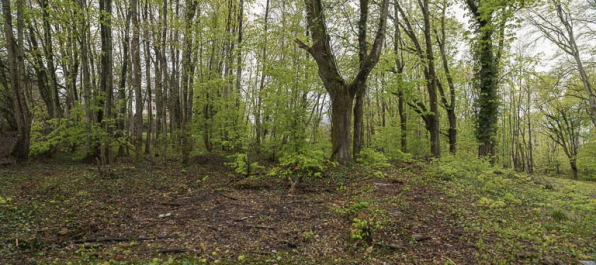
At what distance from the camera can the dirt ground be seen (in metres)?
3.61

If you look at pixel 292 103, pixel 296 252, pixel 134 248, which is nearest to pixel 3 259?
pixel 134 248

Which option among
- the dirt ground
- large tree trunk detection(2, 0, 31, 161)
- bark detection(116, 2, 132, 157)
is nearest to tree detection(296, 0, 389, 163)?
the dirt ground

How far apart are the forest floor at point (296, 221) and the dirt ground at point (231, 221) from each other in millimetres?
20

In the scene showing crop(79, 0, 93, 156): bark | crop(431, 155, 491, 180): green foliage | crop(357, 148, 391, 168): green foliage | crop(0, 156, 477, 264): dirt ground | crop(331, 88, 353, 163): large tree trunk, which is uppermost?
crop(79, 0, 93, 156): bark

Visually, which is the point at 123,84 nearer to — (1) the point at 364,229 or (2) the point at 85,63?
(2) the point at 85,63

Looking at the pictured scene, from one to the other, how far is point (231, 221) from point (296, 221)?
46.7 inches

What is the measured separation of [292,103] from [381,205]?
5512 mm

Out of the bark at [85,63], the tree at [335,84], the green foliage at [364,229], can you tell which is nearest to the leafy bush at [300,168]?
the tree at [335,84]

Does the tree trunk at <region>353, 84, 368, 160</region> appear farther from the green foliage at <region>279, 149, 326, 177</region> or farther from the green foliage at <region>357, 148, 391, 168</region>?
the green foliage at <region>279, 149, 326, 177</region>

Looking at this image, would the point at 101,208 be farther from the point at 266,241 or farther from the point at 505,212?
the point at 505,212

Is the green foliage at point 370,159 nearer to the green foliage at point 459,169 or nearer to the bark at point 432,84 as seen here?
the green foliage at point 459,169

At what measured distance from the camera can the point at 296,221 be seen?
16.0 feet

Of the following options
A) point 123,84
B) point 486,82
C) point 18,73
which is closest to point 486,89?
point 486,82

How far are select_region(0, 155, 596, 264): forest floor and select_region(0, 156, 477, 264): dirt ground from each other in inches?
0.8
